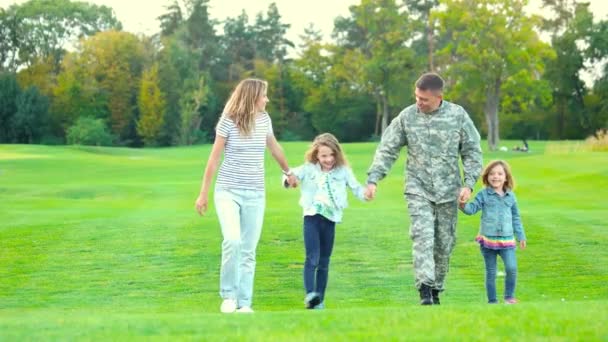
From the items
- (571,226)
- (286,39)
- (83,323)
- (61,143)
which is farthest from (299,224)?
(286,39)

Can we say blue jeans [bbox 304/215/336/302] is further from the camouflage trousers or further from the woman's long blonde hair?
the woman's long blonde hair

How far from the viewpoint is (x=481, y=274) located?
44.2 ft

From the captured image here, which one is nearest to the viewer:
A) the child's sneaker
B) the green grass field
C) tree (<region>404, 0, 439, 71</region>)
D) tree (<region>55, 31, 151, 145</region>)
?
the green grass field

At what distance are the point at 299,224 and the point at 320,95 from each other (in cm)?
6657

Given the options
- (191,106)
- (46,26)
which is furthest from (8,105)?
(46,26)

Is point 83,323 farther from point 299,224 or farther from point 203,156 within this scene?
point 203,156

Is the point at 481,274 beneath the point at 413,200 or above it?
beneath

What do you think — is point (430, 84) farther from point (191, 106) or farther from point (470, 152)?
point (191, 106)

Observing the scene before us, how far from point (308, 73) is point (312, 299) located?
255 ft

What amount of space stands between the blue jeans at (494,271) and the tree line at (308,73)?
53164 mm

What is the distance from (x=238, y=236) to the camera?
9070 mm

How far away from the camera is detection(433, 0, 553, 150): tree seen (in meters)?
62.3

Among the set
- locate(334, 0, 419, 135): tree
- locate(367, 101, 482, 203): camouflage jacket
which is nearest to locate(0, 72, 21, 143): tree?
locate(334, 0, 419, 135): tree

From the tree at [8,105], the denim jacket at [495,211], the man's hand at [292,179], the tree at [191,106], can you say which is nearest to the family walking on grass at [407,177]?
the denim jacket at [495,211]
